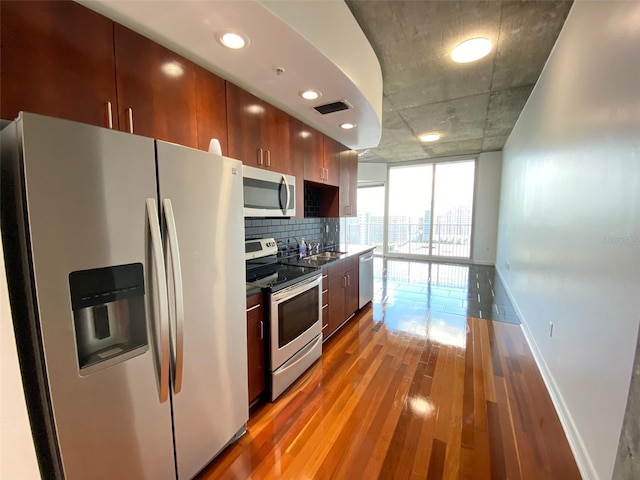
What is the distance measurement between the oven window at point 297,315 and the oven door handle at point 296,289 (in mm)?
35

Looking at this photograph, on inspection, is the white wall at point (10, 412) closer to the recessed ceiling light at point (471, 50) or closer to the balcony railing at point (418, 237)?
the recessed ceiling light at point (471, 50)

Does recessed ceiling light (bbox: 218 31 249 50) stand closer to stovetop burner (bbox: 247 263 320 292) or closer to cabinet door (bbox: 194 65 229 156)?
cabinet door (bbox: 194 65 229 156)

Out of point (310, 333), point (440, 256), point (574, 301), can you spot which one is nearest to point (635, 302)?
point (574, 301)

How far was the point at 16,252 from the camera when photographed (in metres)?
0.89

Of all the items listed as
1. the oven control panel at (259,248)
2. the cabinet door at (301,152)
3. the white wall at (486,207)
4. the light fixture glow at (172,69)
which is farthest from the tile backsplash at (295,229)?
the white wall at (486,207)

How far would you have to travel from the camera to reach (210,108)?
1756mm

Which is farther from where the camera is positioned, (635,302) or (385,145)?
(385,145)

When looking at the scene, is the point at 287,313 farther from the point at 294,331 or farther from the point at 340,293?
the point at 340,293

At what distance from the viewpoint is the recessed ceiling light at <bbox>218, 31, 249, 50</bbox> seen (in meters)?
1.41

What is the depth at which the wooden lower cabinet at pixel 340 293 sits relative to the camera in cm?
276

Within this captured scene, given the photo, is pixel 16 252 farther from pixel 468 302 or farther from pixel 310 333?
pixel 468 302

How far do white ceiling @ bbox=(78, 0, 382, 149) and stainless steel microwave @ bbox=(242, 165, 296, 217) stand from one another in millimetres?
653

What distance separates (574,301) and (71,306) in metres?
2.72

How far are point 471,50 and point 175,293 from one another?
120 inches
